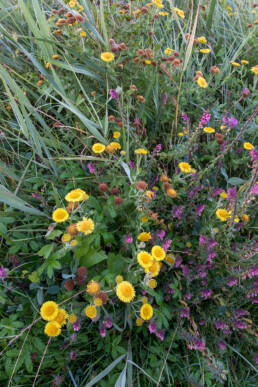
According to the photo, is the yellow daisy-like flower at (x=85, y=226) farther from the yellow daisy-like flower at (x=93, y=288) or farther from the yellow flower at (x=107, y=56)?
the yellow flower at (x=107, y=56)

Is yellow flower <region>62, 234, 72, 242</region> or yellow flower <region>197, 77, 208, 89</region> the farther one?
yellow flower <region>197, 77, 208, 89</region>

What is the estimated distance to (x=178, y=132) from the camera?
6.06 ft

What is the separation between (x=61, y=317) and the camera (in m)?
1.07

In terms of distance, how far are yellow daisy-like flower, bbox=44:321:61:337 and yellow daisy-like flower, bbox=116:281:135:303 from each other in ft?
0.87

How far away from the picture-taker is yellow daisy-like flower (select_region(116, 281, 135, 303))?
3.47 feet

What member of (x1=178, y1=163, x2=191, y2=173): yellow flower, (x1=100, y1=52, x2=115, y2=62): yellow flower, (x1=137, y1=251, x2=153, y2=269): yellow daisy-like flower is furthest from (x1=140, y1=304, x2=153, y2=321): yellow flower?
(x1=100, y1=52, x2=115, y2=62): yellow flower

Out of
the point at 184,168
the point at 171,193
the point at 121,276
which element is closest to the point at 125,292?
the point at 121,276

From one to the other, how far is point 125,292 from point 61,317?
0.28 metres

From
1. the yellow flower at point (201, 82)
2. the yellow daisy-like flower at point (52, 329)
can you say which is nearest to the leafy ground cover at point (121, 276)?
the yellow daisy-like flower at point (52, 329)

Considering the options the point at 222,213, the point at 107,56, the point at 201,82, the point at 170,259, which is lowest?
the point at 170,259

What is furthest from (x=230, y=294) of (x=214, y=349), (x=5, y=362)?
(x=5, y=362)

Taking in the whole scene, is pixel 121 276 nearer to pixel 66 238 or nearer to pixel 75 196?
pixel 66 238

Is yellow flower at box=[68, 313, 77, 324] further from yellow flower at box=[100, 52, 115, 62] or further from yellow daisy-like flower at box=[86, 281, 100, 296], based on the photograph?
yellow flower at box=[100, 52, 115, 62]

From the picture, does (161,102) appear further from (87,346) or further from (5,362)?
(5,362)
